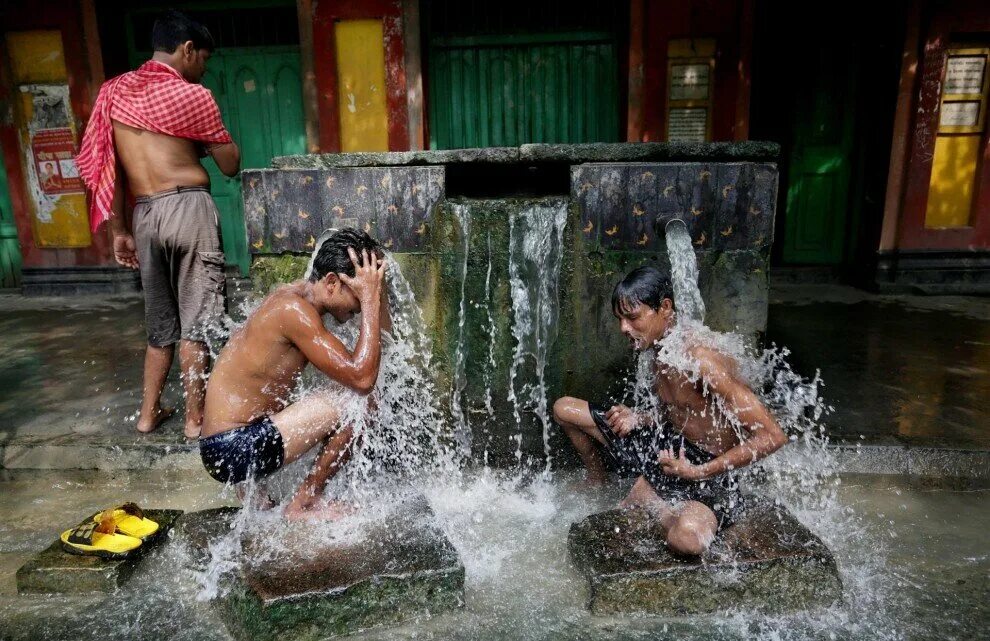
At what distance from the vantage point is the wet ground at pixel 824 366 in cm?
341

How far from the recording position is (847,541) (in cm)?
261

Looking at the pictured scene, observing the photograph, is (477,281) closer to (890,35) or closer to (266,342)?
(266,342)

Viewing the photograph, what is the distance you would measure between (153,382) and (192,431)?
13.8 inches

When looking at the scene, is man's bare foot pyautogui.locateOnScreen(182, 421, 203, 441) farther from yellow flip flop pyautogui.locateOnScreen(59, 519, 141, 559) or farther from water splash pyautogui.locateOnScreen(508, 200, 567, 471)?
water splash pyautogui.locateOnScreen(508, 200, 567, 471)

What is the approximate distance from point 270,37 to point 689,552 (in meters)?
6.97

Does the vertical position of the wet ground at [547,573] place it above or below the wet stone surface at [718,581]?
below

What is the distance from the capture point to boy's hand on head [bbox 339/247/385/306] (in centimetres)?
245

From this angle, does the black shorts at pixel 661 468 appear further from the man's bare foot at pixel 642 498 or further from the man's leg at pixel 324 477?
the man's leg at pixel 324 477

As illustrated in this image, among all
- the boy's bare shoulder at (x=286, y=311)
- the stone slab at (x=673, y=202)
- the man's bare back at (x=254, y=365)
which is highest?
the stone slab at (x=673, y=202)

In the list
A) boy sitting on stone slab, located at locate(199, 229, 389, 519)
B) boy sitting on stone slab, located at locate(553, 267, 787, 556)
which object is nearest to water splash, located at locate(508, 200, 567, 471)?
boy sitting on stone slab, located at locate(553, 267, 787, 556)

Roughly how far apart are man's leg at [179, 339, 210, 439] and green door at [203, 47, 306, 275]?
12.9 ft

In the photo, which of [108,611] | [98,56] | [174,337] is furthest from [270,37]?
[108,611]

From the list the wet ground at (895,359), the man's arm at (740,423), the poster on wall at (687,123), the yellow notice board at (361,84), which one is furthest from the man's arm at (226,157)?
the poster on wall at (687,123)

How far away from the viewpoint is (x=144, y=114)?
310 cm
